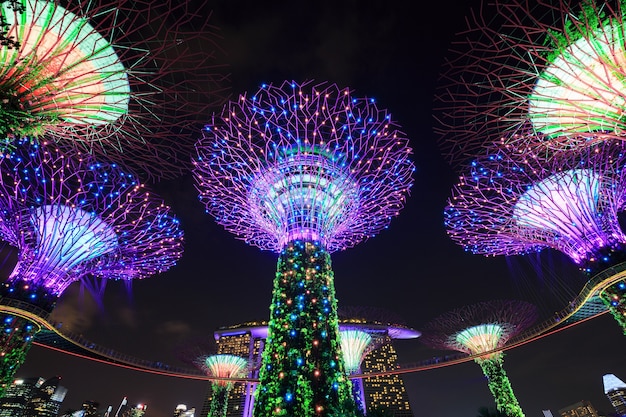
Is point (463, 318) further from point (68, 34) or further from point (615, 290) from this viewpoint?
point (68, 34)

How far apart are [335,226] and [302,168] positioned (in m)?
3.31

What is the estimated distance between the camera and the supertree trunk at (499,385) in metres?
25.2

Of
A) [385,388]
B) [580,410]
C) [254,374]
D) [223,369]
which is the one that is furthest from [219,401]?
[580,410]

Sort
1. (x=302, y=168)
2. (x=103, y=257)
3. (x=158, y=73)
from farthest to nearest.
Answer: (x=103, y=257)
(x=302, y=168)
(x=158, y=73)

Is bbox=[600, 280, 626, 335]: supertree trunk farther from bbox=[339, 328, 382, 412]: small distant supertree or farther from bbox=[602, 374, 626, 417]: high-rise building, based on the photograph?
bbox=[602, 374, 626, 417]: high-rise building

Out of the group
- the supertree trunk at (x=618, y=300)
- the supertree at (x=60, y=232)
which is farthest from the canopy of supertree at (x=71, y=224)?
the supertree trunk at (x=618, y=300)

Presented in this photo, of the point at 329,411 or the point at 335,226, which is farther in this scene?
the point at 335,226

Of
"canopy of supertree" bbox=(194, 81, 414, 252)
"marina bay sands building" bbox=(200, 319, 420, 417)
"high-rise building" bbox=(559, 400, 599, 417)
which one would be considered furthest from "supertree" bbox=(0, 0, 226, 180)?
"high-rise building" bbox=(559, 400, 599, 417)

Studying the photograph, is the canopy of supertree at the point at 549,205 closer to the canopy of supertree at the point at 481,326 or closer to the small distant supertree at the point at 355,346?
the canopy of supertree at the point at 481,326

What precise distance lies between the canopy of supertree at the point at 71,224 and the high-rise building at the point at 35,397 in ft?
523

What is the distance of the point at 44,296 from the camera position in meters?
16.8

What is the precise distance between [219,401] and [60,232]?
20.0 metres

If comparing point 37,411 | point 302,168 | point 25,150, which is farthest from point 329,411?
point 37,411

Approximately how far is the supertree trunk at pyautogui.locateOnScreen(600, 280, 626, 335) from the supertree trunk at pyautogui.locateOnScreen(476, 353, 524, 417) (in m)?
13.6
